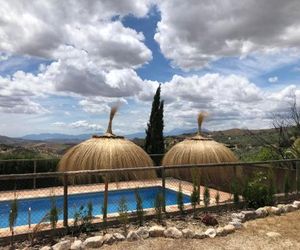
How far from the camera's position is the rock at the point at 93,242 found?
21.5 ft

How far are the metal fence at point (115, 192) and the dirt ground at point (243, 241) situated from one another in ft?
3.50

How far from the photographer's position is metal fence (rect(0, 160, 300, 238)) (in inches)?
289

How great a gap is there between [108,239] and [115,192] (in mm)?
5097

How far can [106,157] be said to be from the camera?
1362 cm

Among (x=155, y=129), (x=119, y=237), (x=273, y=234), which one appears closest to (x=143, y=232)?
(x=119, y=237)

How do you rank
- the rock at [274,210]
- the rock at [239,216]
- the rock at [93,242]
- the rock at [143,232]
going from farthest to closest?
the rock at [274,210]
the rock at [239,216]
the rock at [143,232]
the rock at [93,242]

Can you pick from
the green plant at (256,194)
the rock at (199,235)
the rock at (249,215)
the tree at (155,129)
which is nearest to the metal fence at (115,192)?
the green plant at (256,194)

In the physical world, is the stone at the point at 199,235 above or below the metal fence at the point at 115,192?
below

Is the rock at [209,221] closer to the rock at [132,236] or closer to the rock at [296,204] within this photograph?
the rock at [132,236]

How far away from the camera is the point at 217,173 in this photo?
13.6 meters

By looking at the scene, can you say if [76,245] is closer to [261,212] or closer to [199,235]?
[199,235]

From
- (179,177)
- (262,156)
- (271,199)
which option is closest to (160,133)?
(179,177)

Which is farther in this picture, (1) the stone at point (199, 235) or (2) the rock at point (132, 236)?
(1) the stone at point (199, 235)

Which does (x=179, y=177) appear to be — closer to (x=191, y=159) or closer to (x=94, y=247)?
(x=191, y=159)
